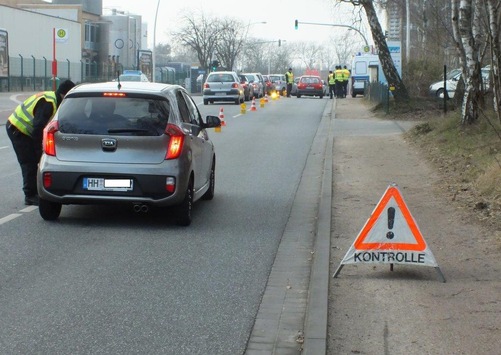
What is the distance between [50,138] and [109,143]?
70 cm

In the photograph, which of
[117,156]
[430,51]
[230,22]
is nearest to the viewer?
[117,156]

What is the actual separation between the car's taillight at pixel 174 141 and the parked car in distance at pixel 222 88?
35006mm

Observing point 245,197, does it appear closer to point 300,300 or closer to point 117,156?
point 117,156

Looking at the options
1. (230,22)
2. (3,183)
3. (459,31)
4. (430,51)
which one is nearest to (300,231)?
(3,183)

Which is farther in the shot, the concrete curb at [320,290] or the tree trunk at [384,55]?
the tree trunk at [384,55]

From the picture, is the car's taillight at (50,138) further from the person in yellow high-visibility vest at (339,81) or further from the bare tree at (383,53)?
the person in yellow high-visibility vest at (339,81)

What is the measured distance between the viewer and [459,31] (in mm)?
20906

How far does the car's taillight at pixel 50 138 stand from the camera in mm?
11133

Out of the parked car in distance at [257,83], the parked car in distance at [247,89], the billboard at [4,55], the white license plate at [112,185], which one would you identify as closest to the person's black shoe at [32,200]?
the white license plate at [112,185]

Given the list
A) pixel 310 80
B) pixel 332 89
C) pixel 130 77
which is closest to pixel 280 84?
pixel 310 80

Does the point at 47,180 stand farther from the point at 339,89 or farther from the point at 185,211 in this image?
the point at 339,89

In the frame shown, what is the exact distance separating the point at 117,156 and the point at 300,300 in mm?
3817

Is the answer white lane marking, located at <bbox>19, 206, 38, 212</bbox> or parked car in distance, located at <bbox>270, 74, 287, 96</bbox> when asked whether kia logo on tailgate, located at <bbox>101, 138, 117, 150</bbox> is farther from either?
parked car in distance, located at <bbox>270, 74, 287, 96</bbox>

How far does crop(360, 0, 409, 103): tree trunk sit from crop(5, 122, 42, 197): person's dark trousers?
22878mm
